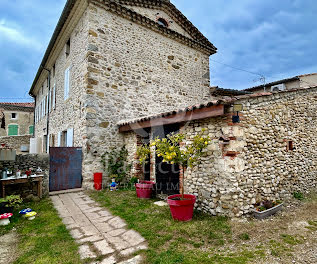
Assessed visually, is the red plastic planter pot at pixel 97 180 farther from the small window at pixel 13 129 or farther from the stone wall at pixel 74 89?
the small window at pixel 13 129

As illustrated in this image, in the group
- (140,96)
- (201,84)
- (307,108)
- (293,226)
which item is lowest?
(293,226)

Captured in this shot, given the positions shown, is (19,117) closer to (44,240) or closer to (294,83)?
(44,240)

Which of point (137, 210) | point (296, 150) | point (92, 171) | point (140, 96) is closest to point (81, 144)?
point (92, 171)

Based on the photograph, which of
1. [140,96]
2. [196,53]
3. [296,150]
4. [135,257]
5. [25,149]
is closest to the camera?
[135,257]

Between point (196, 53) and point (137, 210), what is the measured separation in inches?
358

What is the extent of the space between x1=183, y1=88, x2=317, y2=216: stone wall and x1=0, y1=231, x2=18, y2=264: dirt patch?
3668mm

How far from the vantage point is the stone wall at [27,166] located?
5551 mm

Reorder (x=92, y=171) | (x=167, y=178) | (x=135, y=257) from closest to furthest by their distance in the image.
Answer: (x=135, y=257) → (x=167, y=178) → (x=92, y=171)

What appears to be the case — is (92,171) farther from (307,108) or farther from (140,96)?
(307,108)


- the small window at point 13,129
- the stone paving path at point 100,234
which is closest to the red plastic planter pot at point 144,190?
the stone paving path at point 100,234

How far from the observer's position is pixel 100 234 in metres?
3.67

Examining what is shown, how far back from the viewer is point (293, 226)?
12.7ft

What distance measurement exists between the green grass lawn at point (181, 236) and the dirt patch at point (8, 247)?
1935 millimetres

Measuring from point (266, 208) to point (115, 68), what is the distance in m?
6.92
